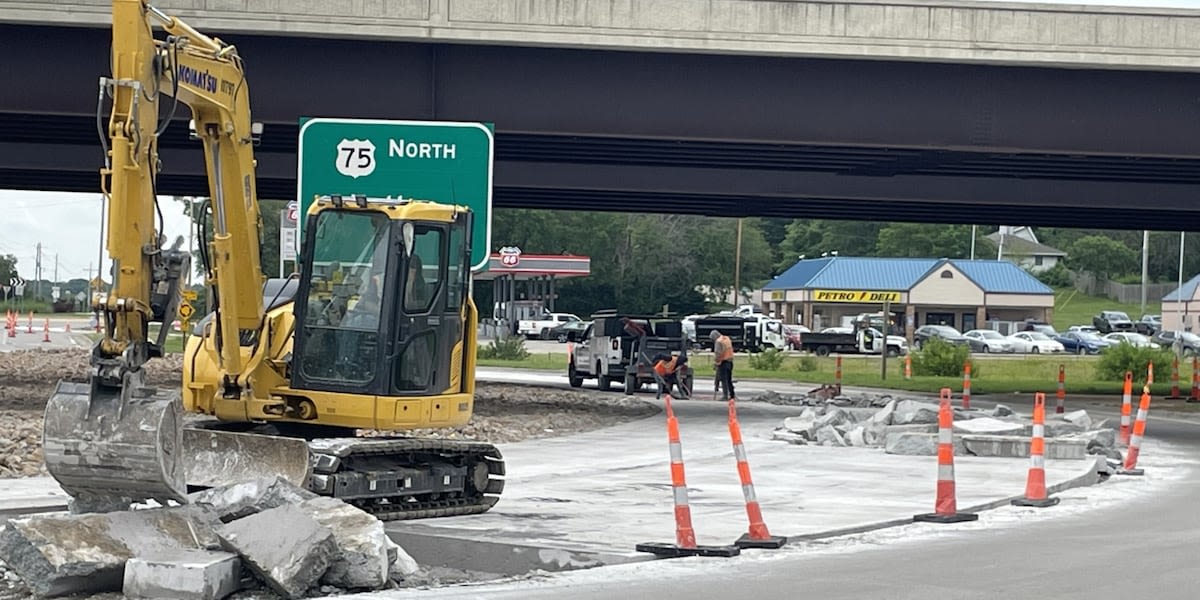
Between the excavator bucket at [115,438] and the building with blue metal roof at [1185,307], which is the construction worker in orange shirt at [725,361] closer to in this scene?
the excavator bucket at [115,438]

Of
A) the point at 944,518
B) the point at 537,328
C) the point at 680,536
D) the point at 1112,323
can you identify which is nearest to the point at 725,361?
the point at 944,518

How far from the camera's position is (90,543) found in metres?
10.2

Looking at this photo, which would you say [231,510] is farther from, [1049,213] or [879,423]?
[1049,213]

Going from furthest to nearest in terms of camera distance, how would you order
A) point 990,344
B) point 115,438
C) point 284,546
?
point 990,344 → point 115,438 → point 284,546

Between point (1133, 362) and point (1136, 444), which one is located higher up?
point (1136, 444)

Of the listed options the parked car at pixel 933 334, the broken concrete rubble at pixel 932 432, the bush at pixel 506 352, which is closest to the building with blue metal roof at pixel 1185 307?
the parked car at pixel 933 334

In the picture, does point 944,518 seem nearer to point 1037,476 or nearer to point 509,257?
point 1037,476

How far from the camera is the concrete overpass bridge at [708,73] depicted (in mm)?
25938

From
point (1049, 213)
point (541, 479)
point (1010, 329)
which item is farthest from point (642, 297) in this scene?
point (541, 479)

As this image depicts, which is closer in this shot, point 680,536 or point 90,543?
point 90,543

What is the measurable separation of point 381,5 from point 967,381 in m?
14.8

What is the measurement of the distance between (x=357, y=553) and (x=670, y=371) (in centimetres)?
2829

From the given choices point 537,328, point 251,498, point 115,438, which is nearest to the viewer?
point 115,438

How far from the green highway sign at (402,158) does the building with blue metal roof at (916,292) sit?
259 feet
